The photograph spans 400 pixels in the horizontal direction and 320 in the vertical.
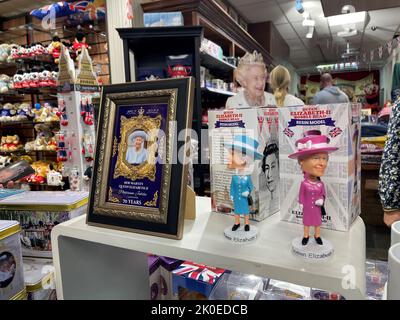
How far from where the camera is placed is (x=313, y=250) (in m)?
0.60

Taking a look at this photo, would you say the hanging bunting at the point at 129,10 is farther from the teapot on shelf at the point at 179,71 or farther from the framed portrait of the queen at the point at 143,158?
the framed portrait of the queen at the point at 143,158

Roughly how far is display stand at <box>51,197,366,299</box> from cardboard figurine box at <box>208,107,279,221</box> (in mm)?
47

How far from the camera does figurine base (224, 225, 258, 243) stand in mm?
690

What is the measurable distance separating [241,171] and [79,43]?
2912 millimetres

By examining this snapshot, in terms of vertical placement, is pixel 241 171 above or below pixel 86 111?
below

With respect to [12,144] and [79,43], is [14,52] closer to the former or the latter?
[79,43]

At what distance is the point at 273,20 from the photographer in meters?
5.58

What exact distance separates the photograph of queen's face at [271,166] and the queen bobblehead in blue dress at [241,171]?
2.0 inches

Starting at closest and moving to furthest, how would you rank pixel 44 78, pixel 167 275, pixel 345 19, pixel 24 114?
pixel 167 275 → pixel 44 78 → pixel 24 114 → pixel 345 19

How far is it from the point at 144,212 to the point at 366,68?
46.2ft

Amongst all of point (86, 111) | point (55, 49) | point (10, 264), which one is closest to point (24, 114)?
point (55, 49)

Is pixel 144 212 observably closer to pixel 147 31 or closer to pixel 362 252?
pixel 362 252

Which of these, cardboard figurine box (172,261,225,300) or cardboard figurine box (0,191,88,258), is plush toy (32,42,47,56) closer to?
cardboard figurine box (0,191,88,258)

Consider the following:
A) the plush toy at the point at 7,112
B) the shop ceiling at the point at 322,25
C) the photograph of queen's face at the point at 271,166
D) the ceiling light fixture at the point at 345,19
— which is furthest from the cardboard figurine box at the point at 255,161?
the ceiling light fixture at the point at 345,19
